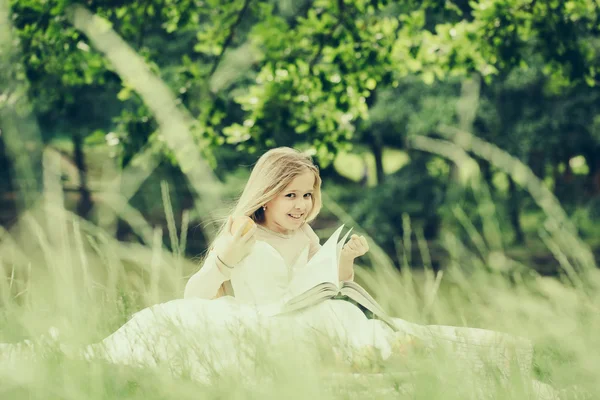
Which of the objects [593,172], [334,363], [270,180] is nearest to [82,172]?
[593,172]

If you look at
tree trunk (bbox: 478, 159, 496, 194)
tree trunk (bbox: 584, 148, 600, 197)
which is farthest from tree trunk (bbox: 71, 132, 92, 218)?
tree trunk (bbox: 584, 148, 600, 197)

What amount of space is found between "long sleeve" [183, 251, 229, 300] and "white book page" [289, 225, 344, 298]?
1.02 feet

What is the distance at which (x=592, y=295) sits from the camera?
2.66 meters

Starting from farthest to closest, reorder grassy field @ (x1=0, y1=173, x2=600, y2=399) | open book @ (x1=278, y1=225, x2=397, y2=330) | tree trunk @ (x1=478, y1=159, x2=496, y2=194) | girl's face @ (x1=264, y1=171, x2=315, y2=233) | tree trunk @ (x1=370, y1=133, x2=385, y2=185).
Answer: tree trunk @ (x1=370, y1=133, x2=385, y2=185)
tree trunk @ (x1=478, y1=159, x2=496, y2=194)
girl's face @ (x1=264, y1=171, x2=315, y2=233)
open book @ (x1=278, y1=225, x2=397, y2=330)
grassy field @ (x1=0, y1=173, x2=600, y2=399)

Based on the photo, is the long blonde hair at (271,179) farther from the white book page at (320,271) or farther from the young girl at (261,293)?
the white book page at (320,271)

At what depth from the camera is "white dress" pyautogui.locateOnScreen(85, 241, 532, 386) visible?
228 centimetres

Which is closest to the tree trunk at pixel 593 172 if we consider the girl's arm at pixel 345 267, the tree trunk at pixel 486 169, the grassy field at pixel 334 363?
the tree trunk at pixel 486 169

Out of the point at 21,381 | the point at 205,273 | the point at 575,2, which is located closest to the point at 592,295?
the point at 205,273

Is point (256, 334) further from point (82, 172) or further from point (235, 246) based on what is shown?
point (82, 172)

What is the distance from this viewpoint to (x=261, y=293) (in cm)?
322

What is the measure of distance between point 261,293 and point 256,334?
88 centimetres

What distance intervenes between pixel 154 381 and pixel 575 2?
20.6 feet

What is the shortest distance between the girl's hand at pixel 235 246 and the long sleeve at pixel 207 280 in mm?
41

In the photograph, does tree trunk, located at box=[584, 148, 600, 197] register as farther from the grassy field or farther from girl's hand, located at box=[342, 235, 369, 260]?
the grassy field
